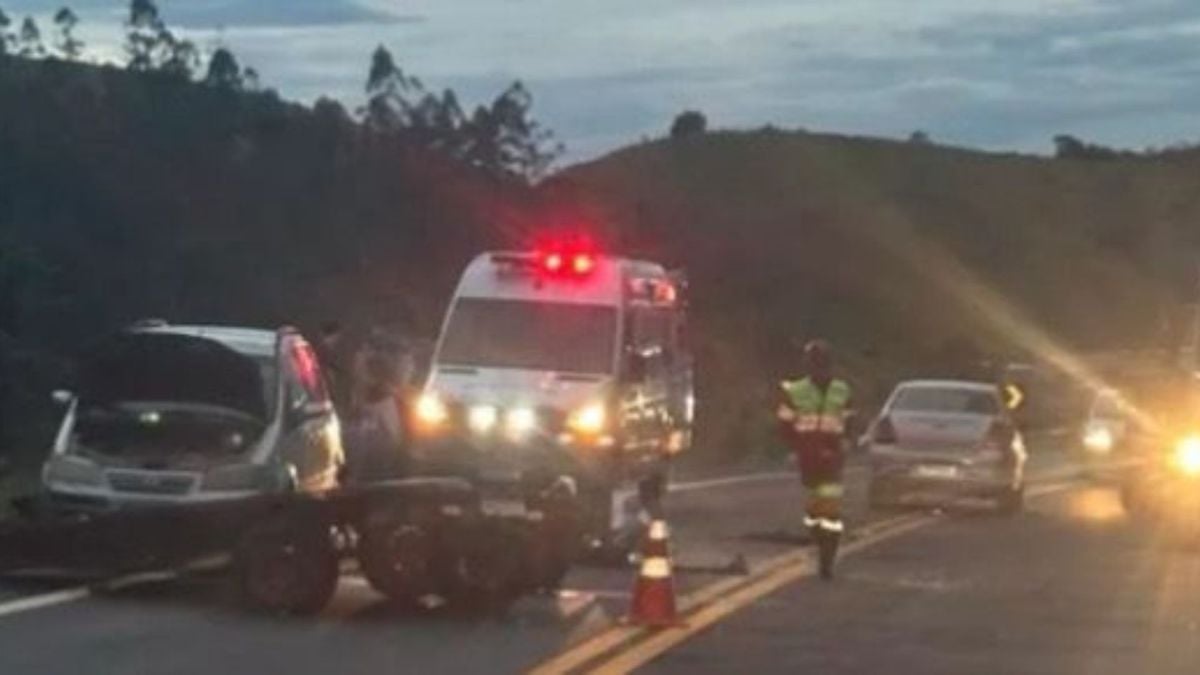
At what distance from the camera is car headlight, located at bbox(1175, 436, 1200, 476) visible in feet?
106

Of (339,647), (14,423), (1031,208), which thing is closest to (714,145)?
(1031,208)

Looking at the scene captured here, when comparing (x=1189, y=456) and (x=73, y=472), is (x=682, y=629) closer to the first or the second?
(x=73, y=472)

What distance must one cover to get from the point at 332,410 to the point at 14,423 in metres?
16.1

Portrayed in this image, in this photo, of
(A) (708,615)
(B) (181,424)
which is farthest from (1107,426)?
(A) (708,615)

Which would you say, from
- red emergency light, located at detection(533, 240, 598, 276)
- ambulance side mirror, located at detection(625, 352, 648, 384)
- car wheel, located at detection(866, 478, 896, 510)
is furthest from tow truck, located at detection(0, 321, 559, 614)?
car wheel, located at detection(866, 478, 896, 510)

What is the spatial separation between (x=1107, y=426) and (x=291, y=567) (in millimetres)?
26848

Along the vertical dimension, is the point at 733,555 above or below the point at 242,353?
below

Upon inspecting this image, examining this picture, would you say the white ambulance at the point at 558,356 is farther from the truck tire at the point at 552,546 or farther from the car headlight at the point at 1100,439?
the car headlight at the point at 1100,439

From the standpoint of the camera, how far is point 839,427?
2372cm

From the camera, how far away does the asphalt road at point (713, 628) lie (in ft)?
54.5

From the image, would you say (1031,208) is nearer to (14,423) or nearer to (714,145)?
(714,145)

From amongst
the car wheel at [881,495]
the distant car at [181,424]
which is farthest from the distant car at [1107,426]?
the distant car at [181,424]

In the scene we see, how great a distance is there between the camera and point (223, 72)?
75.4 metres

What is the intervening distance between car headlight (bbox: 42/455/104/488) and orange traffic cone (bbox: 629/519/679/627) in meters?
4.51
